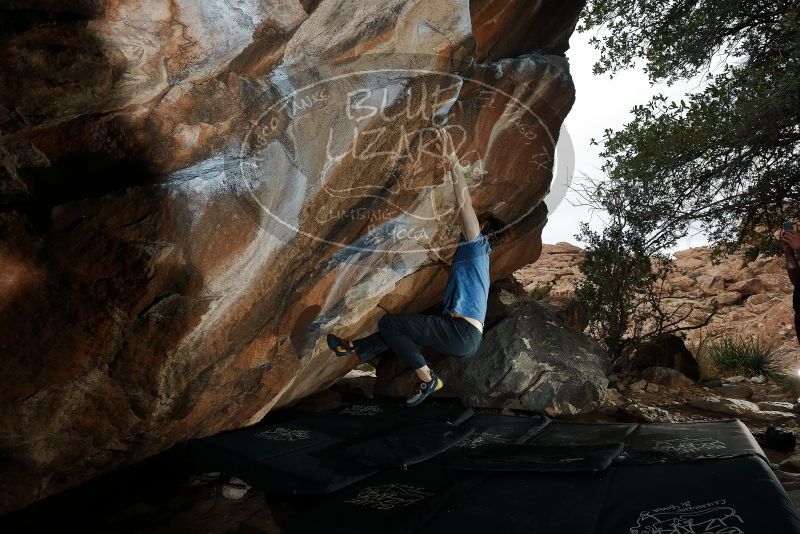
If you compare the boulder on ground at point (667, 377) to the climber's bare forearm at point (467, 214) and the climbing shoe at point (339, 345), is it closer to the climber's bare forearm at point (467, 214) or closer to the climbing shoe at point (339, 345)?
the climber's bare forearm at point (467, 214)

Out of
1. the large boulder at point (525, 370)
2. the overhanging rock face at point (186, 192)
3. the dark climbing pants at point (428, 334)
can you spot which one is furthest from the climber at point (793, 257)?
the overhanging rock face at point (186, 192)

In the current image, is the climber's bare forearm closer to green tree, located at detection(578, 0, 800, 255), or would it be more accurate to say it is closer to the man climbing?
the man climbing

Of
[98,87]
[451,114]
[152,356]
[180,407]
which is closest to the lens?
[98,87]

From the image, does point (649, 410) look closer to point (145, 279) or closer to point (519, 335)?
point (519, 335)

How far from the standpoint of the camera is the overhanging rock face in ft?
8.84

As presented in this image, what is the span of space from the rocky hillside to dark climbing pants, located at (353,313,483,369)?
237 inches

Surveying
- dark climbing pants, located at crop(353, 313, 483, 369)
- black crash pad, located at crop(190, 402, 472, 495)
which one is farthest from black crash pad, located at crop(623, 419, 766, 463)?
dark climbing pants, located at crop(353, 313, 483, 369)

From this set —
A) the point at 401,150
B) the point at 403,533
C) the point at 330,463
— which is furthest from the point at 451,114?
the point at 403,533

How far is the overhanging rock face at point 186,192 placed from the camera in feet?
8.84

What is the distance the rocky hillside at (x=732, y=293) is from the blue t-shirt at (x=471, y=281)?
5.89 meters

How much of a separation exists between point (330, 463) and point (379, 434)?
25.8 inches

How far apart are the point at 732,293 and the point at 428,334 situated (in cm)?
1388

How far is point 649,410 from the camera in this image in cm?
558

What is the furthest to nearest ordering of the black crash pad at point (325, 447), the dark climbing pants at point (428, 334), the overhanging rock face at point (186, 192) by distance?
the dark climbing pants at point (428, 334) < the black crash pad at point (325, 447) < the overhanging rock face at point (186, 192)
